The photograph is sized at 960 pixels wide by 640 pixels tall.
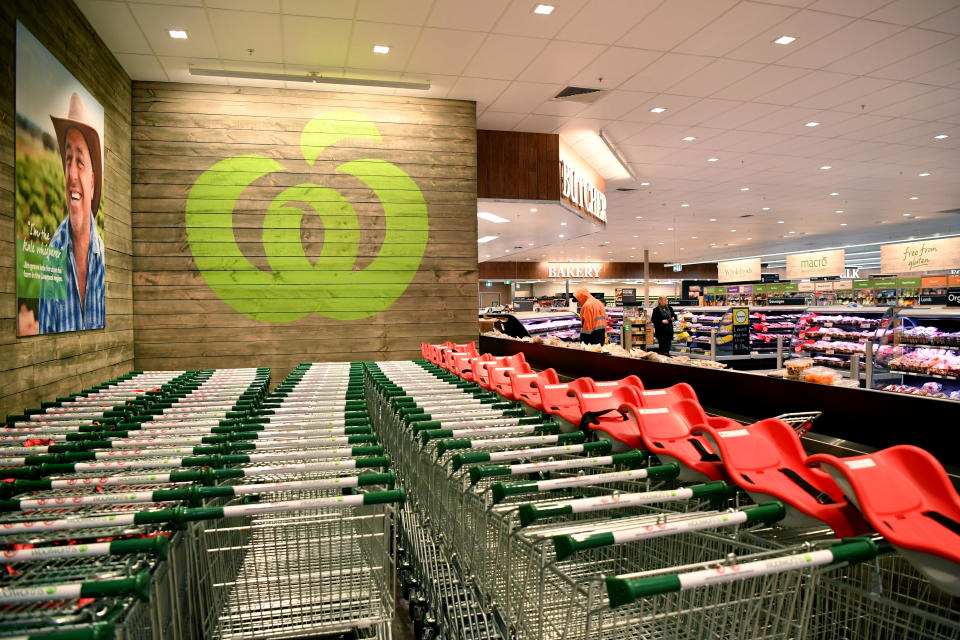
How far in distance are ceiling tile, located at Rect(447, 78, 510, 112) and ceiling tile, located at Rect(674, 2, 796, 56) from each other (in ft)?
6.38

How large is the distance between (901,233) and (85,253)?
21.6 metres

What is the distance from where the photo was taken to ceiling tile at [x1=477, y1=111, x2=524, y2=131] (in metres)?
7.45

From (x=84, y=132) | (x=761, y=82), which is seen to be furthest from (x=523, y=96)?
(x=84, y=132)

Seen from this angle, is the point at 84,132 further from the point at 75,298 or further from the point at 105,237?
the point at 75,298

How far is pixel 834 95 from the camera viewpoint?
6734 millimetres

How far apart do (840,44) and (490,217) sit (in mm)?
5754

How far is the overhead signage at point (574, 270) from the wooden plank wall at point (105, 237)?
2251 cm

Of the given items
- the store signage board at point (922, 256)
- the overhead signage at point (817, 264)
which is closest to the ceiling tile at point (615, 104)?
the store signage board at point (922, 256)

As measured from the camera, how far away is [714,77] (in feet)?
20.4

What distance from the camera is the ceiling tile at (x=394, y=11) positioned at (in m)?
4.77

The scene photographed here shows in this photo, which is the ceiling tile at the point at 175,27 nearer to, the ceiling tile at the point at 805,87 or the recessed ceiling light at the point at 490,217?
the recessed ceiling light at the point at 490,217

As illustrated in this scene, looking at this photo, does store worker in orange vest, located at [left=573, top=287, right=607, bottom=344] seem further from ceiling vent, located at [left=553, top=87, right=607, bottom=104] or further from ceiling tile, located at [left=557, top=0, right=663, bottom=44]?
ceiling tile, located at [left=557, top=0, right=663, bottom=44]

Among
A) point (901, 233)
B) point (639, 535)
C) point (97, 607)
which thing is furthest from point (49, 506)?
point (901, 233)

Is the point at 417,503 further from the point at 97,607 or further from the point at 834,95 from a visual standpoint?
the point at 834,95
